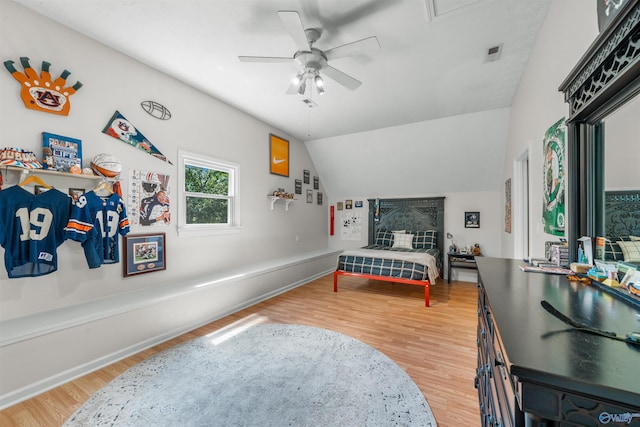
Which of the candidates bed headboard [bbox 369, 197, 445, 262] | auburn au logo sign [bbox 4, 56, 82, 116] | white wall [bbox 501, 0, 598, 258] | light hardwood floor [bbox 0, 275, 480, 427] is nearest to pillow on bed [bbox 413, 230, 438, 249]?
bed headboard [bbox 369, 197, 445, 262]

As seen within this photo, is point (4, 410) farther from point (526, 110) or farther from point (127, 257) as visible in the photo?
point (526, 110)

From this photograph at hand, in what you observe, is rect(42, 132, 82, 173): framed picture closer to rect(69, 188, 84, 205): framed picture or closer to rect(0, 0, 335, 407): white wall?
rect(0, 0, 335, 407): white wall

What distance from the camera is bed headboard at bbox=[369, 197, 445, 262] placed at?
5258 millimetres

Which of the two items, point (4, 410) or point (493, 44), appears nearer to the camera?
point (4, 410)

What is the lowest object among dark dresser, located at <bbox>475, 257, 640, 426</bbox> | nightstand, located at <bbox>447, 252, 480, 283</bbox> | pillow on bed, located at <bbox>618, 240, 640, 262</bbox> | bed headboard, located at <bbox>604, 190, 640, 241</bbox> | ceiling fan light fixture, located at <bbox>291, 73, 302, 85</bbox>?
nightstand, located at <bbox>447, 252, 480, 283</bbox>

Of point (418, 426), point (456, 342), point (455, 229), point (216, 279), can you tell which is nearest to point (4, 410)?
point (216, 279)

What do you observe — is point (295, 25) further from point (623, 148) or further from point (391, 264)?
point (391, 264)

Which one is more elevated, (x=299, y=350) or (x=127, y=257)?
(x=127, y=257)

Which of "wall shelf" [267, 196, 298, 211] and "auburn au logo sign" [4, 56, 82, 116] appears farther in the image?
"wall shelf" [267, 196, 298, 211]

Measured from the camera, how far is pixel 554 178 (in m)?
1.81

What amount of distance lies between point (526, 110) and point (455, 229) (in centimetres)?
290

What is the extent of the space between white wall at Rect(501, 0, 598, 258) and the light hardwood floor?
1224 millimetres

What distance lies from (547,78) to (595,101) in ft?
3.91

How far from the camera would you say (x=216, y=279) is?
125 inches
